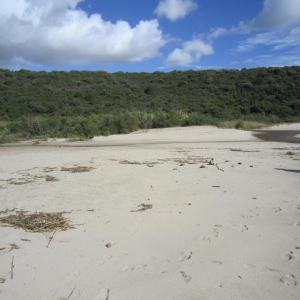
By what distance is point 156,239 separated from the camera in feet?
13.5

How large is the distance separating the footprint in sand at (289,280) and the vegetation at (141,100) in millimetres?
20749

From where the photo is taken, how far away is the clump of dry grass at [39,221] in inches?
175

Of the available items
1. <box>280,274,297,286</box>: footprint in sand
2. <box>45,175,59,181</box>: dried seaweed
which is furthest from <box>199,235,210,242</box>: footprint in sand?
<box>45,175,59,181</box>: dried seaweed

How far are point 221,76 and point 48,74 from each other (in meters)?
32.6

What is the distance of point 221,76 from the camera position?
5753 centimetres

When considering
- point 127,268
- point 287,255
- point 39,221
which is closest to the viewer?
point 127,268

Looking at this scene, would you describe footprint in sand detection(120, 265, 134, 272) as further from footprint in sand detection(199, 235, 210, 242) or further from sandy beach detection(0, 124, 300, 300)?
footprint in sand detection(199, 235, 210, 242)

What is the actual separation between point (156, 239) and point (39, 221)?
6.12ft

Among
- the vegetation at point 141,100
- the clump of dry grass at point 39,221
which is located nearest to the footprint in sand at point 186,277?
the clump of dry grass at point 39,221

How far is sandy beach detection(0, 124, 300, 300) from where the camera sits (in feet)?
9.87

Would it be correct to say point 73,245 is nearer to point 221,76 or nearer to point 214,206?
point 214,206

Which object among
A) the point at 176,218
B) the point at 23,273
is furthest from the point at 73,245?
the point at 176,218

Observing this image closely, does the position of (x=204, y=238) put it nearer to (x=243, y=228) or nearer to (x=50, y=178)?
(x=243, y=228)

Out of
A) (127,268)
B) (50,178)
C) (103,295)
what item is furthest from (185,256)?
(50,178)
